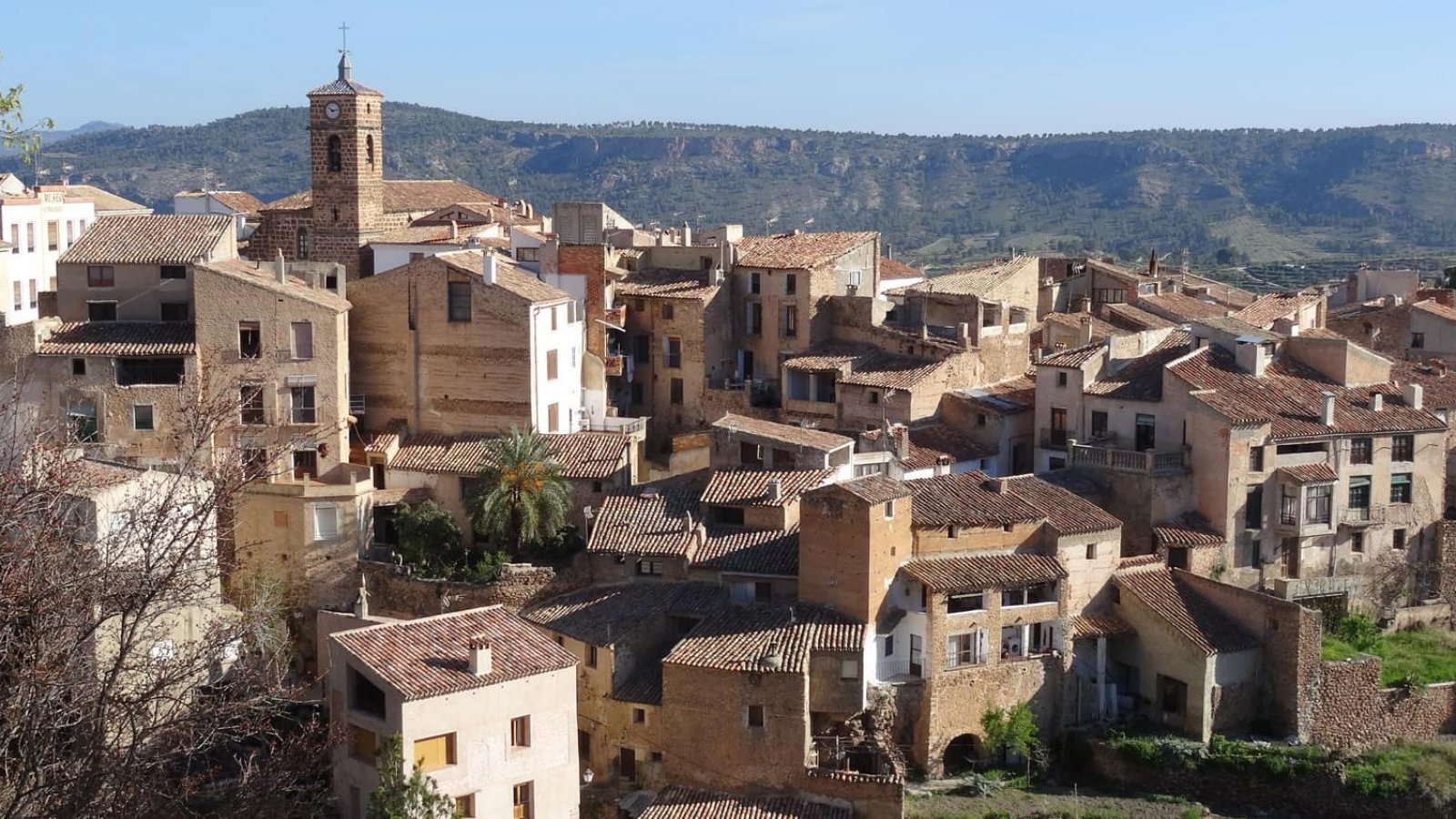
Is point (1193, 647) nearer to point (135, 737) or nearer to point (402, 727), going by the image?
point (402, 727)

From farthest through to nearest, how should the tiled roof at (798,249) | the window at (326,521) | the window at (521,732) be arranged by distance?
the tiled roof at (798,249) → the window at (326,521) → the window at (521,732)

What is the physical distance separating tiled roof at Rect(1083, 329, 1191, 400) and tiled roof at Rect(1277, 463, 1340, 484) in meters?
3.44

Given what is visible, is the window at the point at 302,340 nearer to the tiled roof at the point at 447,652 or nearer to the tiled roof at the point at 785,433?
the tiled roof at the point at 785,433

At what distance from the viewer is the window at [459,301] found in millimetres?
45000

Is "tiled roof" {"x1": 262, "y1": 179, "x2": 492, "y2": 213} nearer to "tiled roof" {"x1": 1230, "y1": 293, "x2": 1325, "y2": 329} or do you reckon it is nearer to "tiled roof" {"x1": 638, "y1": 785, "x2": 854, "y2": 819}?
"tiled roof" {"x1": 1230, "y1": 293, "x2": 1325, "y2": 329}

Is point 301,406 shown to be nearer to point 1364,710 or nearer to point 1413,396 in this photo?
point 1364,710

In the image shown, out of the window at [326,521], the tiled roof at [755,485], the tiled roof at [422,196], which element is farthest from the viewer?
the tiled roof at [422,196]

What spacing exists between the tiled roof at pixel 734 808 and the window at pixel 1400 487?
1791 cm

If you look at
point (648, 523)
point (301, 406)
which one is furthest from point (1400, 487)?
point (301, 406)

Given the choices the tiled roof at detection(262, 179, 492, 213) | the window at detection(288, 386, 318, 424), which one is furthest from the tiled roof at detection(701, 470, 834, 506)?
the tiled roof at detection(262, 179, 492, 213)

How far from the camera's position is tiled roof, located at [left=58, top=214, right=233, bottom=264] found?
45.2m

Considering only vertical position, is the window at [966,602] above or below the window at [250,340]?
below

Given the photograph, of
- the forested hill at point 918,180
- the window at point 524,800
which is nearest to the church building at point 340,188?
the window at point 524,800

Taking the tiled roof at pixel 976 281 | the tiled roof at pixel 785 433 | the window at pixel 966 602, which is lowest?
the window at pixel 966 602
